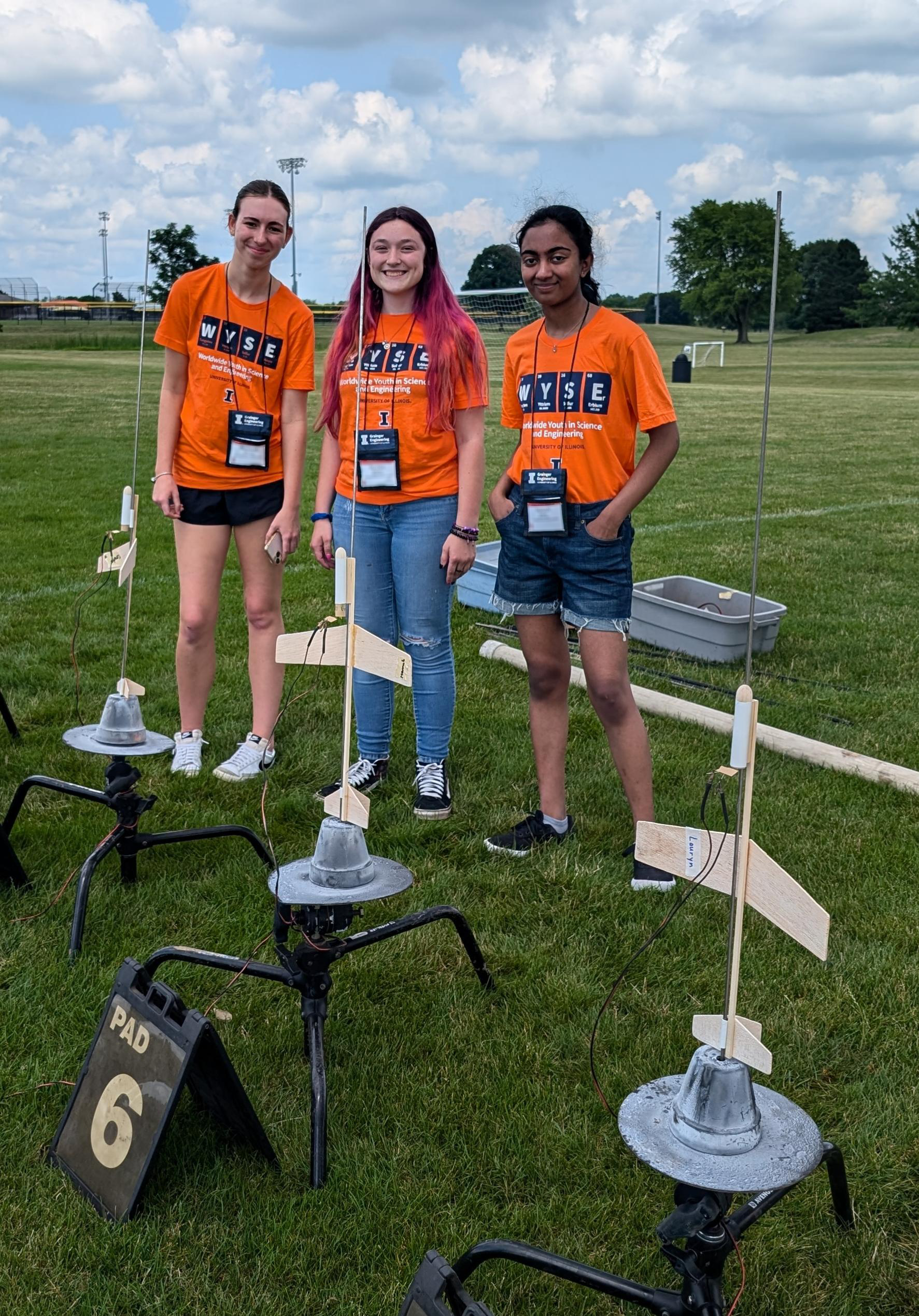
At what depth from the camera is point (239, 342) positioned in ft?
14.4

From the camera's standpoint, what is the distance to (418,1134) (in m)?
2.70

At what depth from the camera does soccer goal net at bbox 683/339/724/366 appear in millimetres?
52094

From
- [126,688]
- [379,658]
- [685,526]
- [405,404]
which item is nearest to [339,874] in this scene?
[379,658]

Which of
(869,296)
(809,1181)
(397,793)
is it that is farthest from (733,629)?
(869,296)

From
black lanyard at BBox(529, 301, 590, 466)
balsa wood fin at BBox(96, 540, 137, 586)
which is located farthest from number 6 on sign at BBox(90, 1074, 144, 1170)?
black lanyard at BBox(529, 301, 590, 466)

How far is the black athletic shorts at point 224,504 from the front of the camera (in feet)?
14.9

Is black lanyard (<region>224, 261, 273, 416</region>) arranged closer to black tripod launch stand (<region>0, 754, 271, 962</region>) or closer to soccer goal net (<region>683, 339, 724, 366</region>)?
black tripod launch stand (<region>0, 754, 271, 962</region>)

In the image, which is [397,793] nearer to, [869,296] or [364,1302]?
[364,1302]

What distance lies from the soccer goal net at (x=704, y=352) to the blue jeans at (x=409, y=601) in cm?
4831

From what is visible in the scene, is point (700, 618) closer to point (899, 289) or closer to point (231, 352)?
point (231, 352)

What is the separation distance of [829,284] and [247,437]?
279 ft

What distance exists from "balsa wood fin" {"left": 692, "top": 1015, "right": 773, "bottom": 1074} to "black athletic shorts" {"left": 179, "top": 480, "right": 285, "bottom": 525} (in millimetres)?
3096

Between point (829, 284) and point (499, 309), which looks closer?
point (499, 309)

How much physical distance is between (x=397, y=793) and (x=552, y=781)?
729mm
